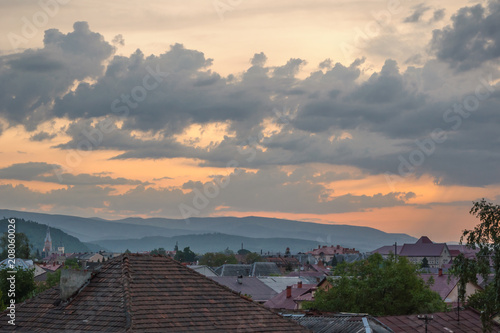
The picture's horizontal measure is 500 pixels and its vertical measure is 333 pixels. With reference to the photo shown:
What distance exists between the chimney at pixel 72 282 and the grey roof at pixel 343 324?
14864mm

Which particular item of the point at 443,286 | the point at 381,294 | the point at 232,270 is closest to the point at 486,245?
the point at 381,294

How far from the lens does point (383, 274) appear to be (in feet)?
175

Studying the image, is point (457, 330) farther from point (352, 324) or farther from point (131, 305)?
point (131, 305)

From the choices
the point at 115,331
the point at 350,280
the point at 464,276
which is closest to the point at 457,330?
the point at 464,276

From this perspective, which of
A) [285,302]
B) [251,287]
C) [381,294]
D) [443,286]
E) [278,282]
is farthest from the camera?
[278,282]

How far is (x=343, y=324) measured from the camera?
3575 cm

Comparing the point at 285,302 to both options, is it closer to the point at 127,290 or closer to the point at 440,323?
the point at 440,323

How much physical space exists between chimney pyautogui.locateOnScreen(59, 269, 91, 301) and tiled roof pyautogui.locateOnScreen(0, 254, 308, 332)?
0.25 metres

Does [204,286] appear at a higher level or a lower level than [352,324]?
higher

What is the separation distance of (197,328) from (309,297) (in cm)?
4921

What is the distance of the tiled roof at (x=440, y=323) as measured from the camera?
38.2 m

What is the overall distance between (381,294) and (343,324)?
17.8 meters

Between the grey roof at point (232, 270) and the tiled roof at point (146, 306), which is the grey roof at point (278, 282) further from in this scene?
the tiled roof at point (146, 306)

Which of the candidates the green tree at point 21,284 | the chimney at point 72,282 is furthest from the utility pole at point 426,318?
the green tree at point 21,284
